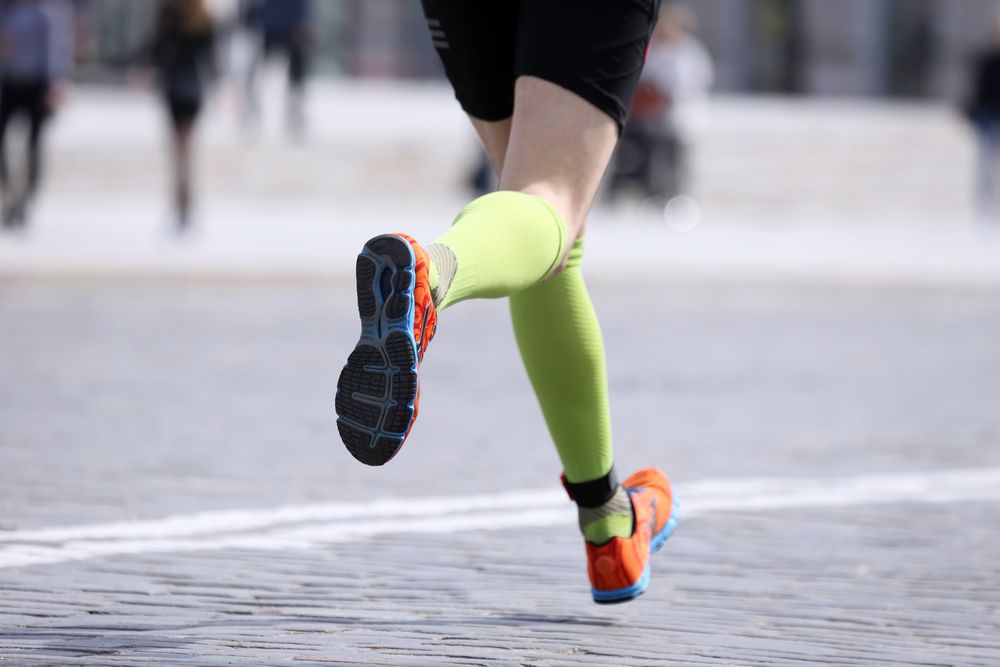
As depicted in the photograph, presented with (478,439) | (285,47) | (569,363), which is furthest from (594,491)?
(285,47)

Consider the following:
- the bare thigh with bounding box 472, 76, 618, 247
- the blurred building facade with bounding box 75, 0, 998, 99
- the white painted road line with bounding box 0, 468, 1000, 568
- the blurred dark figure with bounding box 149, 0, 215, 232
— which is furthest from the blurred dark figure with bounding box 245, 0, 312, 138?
the bare thigh with bounding box 472, 76, 618, 247

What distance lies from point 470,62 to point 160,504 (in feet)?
5.71

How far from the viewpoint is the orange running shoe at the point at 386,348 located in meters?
2.48

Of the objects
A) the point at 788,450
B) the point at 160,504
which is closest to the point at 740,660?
the point at 160,504

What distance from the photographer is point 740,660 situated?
2982 mm

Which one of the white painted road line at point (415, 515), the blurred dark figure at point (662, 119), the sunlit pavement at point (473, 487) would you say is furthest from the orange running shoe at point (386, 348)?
the blurred dark figure at point (662, 119)

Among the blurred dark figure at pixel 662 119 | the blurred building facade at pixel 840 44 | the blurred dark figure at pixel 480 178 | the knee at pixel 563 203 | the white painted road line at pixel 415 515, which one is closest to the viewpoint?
the knee at pixel 563 203

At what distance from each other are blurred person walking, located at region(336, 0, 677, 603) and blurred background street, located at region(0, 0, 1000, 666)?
224 millimetres

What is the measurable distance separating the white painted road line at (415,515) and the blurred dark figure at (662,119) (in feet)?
36.8

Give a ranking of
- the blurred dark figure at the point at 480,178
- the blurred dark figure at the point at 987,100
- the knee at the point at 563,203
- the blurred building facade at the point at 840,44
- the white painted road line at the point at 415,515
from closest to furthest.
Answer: the knee at the point at 563,203 < the white painted road line at the point at 415,515 < the blurred dark figure at the point at 987,100 < the blurred dark figure at the point at 480,178 < the blurred building facade at the point at 840,44

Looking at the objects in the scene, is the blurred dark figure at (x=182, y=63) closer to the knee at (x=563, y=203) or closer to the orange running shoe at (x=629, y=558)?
the orange running shoe at (x=629, y=558)

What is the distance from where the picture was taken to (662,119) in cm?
1680

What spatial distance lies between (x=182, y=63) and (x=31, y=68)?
1.06m

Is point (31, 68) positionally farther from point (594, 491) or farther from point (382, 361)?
point (382, 361)
